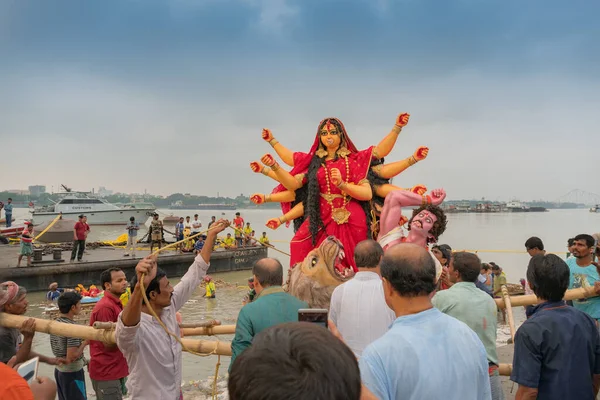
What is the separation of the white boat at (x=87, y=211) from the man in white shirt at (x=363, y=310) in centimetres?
2839

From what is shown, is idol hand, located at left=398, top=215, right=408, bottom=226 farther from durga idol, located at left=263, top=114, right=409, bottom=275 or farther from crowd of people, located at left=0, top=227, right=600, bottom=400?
crowd of people, located at left=0, top=227, right=600, bottom=400

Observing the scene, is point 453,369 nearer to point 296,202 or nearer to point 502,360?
point 296,202

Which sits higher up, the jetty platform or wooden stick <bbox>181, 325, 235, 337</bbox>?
wooden stick <bbox>181, 325, 235, 337</bbox>

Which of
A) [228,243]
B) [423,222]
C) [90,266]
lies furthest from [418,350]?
[228,243]

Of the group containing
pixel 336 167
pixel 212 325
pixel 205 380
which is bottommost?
pixel 205 380

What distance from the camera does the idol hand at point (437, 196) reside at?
Result: 5.48m

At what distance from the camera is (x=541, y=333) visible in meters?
2.66

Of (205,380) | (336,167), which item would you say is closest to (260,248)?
(205,380)

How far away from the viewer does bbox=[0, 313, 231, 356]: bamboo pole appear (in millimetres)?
3752

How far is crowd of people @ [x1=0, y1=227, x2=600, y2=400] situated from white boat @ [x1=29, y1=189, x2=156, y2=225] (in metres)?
27.5

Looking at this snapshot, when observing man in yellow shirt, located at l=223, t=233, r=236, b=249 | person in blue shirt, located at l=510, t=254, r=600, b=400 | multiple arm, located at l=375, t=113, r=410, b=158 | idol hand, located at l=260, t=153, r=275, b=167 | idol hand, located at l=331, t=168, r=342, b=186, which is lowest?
man in yellow shirt, located at l=223, t=233, r=236, b=249

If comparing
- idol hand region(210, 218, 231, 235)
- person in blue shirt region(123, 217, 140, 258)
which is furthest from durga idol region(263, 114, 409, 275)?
person in blue shirt region(123, 217, 140, 258)

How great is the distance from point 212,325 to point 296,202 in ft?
8.16

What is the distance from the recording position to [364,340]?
→ 3182 mm
